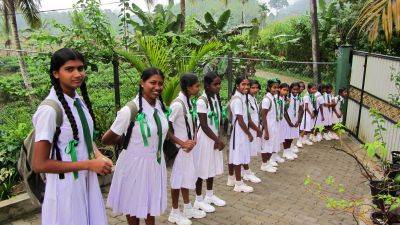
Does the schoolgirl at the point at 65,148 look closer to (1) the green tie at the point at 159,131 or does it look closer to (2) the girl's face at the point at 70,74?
(2) the girl's face at the point at 70,74

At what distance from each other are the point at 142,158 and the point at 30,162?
1176 millimetres

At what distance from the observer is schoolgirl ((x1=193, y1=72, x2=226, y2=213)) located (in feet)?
16.0

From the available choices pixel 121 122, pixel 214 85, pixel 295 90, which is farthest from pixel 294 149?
pixel 121 122

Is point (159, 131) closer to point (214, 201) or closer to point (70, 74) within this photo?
point (70, 74)

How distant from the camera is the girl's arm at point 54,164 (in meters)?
2.38

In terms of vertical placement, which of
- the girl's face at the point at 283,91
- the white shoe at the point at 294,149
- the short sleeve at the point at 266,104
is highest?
the girl's face at the point at 283,91

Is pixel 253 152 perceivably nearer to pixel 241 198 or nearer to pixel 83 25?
pixel 241 198

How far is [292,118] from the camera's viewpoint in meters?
8.17

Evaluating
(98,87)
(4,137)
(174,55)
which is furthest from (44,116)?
(98,87)

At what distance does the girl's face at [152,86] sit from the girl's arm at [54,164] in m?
1.21

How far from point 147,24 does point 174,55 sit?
14.4 ft

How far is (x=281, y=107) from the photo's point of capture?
733 cm

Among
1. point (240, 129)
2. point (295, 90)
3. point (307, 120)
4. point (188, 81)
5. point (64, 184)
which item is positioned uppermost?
point (188, 81)

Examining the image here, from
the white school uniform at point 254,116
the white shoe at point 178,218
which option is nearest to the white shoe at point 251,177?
the white school uniform at point 254,116
